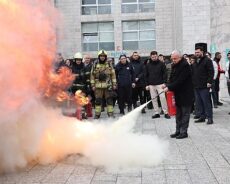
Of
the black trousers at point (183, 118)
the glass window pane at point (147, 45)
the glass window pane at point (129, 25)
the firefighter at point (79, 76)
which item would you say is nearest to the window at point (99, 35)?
the glass window pane at point (129, 25)

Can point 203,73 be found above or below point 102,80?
above

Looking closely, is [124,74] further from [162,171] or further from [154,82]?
[162,171]

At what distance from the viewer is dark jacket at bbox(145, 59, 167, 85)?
12914mm

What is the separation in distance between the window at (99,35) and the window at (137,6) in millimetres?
1970

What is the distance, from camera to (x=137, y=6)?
41062 millimetres

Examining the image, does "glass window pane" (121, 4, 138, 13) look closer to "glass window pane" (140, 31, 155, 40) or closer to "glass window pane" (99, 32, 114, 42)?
"glass window pane" (140, 31, 155, 40)

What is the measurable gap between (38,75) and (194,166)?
108 inches

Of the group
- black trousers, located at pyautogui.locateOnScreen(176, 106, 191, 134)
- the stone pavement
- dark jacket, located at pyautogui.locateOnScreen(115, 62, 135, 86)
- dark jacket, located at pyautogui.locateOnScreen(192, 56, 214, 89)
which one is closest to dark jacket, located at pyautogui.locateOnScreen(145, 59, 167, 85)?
dark jacket, located at pyautogui.locateOnScreen(115, 62, 135, 86)

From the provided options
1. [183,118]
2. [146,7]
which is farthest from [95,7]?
[183,118]

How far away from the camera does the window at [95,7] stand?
4094cm

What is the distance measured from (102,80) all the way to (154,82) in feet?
4.98

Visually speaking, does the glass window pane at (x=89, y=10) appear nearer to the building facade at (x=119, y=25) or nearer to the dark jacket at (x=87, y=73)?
the building facade at (x=119, y=25)

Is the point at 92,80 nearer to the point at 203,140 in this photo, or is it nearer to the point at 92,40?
the point at 203,140

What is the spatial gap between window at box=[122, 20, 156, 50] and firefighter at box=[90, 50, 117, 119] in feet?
92.9
